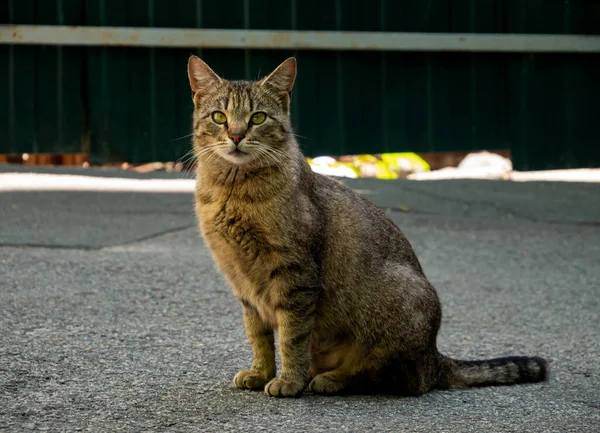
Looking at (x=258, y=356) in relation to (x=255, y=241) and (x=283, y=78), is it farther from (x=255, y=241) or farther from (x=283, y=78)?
(x=283, y=78)

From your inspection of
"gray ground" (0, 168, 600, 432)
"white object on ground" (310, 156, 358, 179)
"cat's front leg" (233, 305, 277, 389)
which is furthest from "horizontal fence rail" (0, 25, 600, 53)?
"cat's front leg" (233, 305, 277, 389)

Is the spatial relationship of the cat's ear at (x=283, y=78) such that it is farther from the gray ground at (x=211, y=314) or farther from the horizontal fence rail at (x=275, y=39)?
the horizontal fence rail at (x=275, y=39)

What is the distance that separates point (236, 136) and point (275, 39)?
219 inches

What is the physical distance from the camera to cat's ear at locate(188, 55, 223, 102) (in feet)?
12.8

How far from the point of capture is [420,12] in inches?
373

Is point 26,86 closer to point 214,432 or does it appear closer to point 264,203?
point 264,203

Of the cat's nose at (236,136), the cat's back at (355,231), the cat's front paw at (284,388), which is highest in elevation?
the cat's nose at (236,136)

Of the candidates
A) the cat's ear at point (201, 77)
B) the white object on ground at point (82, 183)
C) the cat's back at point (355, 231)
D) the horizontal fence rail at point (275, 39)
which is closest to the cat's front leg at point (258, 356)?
the cat's back at point (355, 231)

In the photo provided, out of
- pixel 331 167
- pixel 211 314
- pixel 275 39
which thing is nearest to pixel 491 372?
pixel 211 314

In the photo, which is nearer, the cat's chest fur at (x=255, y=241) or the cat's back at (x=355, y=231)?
the cat's chest fur at (x=255, y=241)

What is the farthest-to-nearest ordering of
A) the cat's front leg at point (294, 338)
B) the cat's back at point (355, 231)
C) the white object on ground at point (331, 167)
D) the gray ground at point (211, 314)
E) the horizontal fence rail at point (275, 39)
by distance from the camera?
the white object on ground at point (331, 167) → the horizontal fence rail at point (275, 39) → the cat's back at point (355, 231) → the cat's front leg at point (294, 338) → the gray ground at point (211, 314)

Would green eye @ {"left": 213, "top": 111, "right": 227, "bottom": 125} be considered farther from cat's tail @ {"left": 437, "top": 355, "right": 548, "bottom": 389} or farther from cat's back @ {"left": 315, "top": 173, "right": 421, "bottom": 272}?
cat's tail @ {"left": 437, "top": 355, "right": 548, "bottom": 389}

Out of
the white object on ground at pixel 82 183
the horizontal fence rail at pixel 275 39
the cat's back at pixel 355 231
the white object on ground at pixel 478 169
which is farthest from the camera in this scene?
the white object on ground at pixel 478 169

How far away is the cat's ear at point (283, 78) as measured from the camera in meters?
3.88
